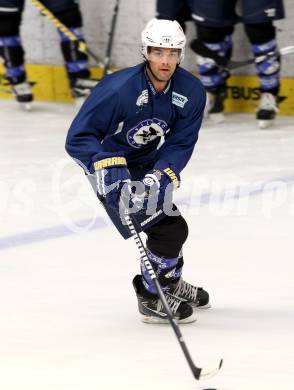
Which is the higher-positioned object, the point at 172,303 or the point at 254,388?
the point at 254,388

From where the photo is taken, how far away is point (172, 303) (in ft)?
12.0

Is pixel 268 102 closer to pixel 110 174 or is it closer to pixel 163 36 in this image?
pixel 163 36

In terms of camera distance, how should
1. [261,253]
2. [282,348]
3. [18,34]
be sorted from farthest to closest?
[18,34]
[261,253]
[282,348]

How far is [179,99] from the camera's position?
3.53 meters

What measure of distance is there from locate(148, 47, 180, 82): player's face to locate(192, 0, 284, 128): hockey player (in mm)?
3102

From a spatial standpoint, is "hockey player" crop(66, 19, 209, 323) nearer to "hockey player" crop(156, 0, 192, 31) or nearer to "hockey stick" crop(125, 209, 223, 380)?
"hockey stick" crop(125, 209, 223, 380)

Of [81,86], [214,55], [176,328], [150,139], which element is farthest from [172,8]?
[176,328]

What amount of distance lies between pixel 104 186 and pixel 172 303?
1.61 feet

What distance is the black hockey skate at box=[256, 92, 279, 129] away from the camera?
6.63m

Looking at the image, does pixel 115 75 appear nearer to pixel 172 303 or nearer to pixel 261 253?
pixel 172 303

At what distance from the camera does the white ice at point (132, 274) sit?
313cm

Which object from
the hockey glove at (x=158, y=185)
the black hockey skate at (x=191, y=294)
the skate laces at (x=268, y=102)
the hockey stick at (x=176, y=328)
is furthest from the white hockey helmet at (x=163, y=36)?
the skate laces at (x=268, y=102)

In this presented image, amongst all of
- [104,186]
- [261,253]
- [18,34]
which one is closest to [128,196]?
[104,186]

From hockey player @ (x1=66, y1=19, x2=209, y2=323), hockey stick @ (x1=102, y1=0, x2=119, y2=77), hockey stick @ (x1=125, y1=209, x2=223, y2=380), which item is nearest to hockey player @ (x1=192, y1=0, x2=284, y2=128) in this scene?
hockey stick @ (x1=102, y1=0, x2=119, y2=77)
